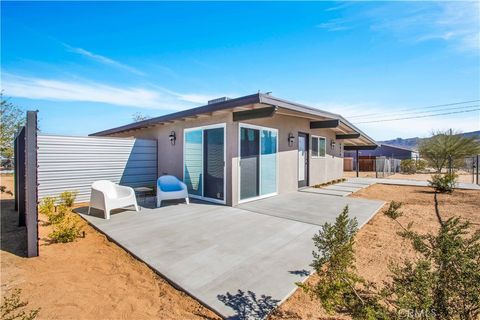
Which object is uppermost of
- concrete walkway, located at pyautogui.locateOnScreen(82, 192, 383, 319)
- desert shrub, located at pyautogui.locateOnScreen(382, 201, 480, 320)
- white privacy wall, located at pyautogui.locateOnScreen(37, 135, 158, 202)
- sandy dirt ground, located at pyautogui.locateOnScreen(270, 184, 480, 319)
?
white privacy wall, located at pyautogui.locateOnScreen(37, 135, 158, 202)

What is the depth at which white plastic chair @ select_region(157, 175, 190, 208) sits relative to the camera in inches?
236

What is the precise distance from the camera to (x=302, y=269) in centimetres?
277

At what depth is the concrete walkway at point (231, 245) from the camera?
7.57 ft

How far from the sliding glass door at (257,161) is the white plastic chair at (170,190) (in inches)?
64.8

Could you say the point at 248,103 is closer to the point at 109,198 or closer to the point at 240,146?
the point at 240,146

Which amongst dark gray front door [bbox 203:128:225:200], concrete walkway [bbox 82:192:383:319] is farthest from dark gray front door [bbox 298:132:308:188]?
dark gray front door [bbox 203:128:225:200]

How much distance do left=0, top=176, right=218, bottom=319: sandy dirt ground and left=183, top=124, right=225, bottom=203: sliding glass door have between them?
3.32 metres

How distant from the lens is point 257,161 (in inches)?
267

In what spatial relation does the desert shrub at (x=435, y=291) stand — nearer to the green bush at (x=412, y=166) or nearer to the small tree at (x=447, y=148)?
the small tree at (x=447, y=148)

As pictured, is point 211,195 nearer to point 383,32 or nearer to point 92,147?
point 92,147

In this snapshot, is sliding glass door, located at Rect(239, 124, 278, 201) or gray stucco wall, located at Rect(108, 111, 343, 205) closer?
gray stucco wall, located at Rect(108, 111, 343, 205)

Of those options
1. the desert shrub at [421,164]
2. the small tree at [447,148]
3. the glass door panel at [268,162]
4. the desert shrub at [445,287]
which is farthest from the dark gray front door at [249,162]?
the desert shrub at [421,164]

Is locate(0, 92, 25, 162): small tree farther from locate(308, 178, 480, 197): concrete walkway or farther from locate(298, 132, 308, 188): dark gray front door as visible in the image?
locate(308, 178, 480, 197): concrete walkway

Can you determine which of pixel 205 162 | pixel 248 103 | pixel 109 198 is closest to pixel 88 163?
pixel 109 198
